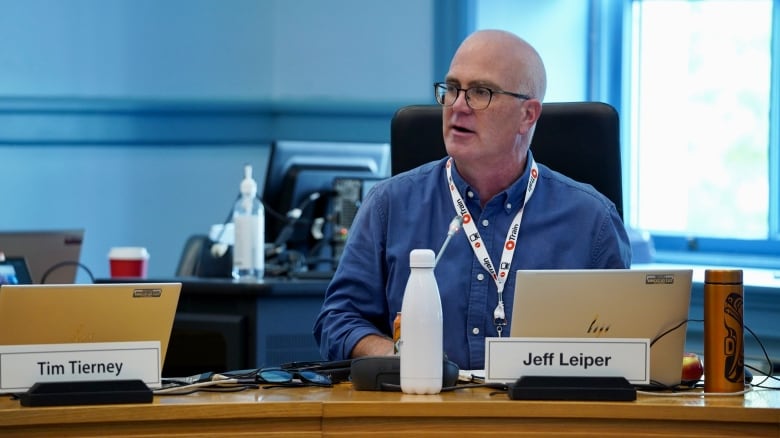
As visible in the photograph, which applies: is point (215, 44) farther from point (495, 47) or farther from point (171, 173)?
point (495, 47)

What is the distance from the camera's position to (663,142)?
4.48 m

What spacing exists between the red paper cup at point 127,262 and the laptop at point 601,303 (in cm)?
204

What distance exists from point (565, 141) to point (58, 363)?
119 cm

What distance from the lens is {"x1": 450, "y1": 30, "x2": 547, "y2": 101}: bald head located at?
7.91ft

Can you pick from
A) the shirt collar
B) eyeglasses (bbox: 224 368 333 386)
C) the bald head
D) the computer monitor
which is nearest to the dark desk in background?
the computer monitor

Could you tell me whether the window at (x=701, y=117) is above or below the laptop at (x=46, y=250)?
above

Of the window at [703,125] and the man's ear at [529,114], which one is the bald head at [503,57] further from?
the window at [703,125]

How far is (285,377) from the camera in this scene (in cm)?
197

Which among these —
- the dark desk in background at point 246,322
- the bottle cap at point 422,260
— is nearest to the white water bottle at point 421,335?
the bottle cap at point 422,260

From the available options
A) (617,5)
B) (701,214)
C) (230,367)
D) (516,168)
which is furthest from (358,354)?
(617,5)

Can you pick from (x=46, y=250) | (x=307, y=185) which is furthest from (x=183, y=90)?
(x=46, y=250)

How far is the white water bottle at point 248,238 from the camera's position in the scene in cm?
355

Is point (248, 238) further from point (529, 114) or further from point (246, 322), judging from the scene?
point (529, 114)

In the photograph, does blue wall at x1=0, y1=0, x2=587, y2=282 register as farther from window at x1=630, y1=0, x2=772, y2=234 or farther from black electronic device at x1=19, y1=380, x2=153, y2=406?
black electronic device at x1=19, y1=380, x2=153, y2=406
